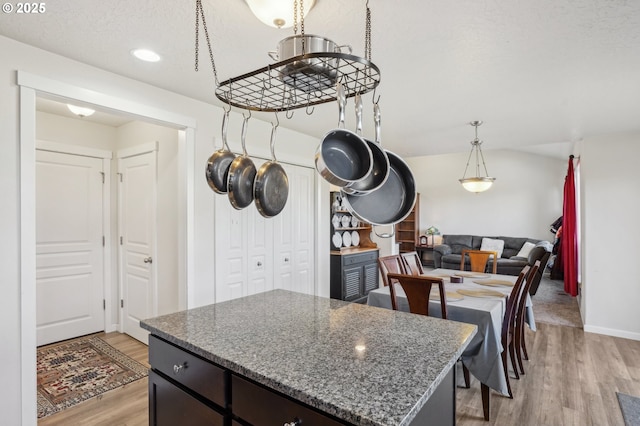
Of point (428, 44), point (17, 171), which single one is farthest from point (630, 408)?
point (17, 171)

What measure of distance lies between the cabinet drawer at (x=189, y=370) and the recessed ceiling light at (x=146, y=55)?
1620mm

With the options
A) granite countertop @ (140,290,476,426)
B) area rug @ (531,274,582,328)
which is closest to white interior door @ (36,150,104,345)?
granite countertop @ (140,290,476,426)

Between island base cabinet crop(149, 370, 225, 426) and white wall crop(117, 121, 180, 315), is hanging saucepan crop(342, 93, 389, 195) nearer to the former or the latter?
island base cabinet crop(149, 370, 225, 426)

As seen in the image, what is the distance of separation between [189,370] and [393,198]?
108 centimetres

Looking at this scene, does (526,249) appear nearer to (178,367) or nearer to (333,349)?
(333,349)

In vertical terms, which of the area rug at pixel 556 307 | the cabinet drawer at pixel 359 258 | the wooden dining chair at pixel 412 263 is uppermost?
the wooden dining chair at pixel 412 263

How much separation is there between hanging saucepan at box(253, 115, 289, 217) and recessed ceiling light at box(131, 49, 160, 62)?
3.47ft

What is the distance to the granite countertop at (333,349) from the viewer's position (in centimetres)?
91

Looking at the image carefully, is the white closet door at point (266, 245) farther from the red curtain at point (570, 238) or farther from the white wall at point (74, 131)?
the red curtain at point (570, 238)

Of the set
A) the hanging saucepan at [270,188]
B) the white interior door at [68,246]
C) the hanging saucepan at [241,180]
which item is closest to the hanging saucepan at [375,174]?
the hanging saucepan at [270,188]

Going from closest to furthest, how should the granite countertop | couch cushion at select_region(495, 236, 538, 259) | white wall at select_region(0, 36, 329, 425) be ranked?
the granite countertop < white wall at select_region(0, 36, 329, 425) < couch cushion at select_region(495, 236, 538, 259)

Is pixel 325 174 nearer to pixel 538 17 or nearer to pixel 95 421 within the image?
pixel 538 17

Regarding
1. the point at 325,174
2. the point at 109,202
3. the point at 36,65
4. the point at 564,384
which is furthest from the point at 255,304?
the point at 109,202

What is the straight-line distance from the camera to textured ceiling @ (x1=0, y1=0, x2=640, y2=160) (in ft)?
5.13
